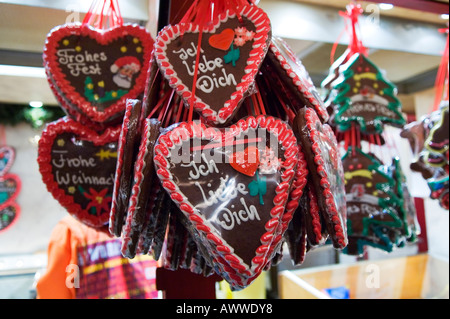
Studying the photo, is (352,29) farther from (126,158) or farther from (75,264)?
(75,264)

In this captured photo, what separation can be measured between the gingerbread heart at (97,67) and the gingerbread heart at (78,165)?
4 cm

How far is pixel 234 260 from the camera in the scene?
1.29 feet

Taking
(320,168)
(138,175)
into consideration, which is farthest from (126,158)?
(320,168)

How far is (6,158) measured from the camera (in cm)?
133

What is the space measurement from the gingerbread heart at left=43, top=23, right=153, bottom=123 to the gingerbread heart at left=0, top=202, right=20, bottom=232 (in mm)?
685

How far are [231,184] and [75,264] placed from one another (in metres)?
0.91

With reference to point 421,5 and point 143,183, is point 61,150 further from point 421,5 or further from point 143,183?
point 421,5

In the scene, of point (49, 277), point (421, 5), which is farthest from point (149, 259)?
point (421, 5)

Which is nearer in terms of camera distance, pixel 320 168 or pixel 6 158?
pixel 320 168

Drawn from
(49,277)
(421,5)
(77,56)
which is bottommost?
(49,277)

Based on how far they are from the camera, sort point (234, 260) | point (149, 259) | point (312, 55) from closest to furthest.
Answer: point (234, 260), point (312, 55), point (149, 259)

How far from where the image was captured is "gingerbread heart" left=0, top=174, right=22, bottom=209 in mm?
1260

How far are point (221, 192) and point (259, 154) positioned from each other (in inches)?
2.6

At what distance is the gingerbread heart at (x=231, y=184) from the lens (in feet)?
1.32
